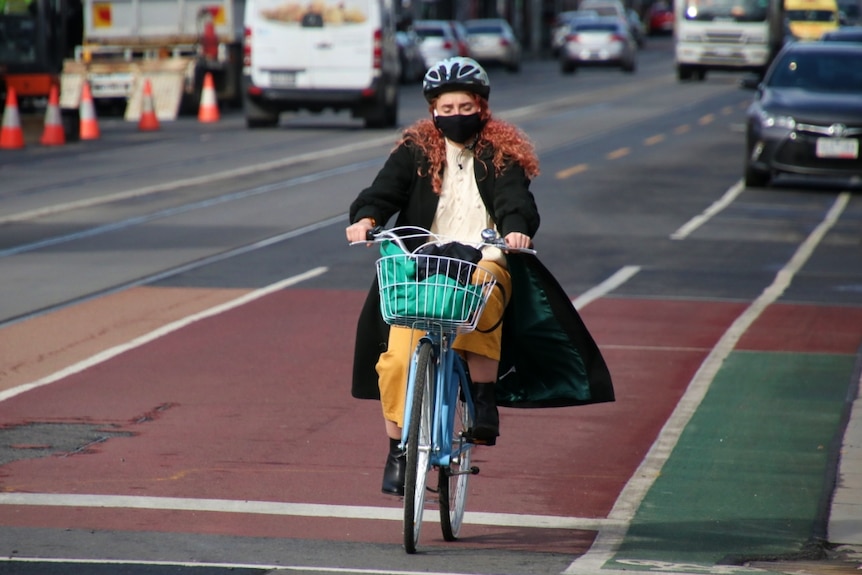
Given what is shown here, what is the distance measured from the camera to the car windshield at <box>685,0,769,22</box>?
160 feet

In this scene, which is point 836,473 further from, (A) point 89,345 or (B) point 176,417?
(A) point 89,345

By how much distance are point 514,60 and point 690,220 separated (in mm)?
41154

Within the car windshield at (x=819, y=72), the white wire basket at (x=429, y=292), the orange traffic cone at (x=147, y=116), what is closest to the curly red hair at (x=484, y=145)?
the white wire basket at (x=429, y=292)

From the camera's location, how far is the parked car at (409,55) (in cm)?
4859

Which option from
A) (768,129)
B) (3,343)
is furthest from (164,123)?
(3,343)

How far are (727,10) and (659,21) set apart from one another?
4981 cm

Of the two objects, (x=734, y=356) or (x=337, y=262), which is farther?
(x=337, y=262)

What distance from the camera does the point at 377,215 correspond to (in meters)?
5.96

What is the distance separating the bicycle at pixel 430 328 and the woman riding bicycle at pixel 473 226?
11 cm

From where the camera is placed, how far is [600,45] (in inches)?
2151

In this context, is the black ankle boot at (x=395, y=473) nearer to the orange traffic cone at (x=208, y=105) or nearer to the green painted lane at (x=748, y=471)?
the green painted lane at (x=748, y=471)

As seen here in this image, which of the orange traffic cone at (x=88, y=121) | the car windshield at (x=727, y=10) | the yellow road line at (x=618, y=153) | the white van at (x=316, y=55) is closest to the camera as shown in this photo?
the yellow road line at (x=618, y=153)

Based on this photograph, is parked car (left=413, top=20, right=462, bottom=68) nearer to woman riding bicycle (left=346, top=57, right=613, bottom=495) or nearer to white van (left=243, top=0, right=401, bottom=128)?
white van (left=243, top=0, right=401, bottom=128)

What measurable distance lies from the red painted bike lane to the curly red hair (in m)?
1.32
